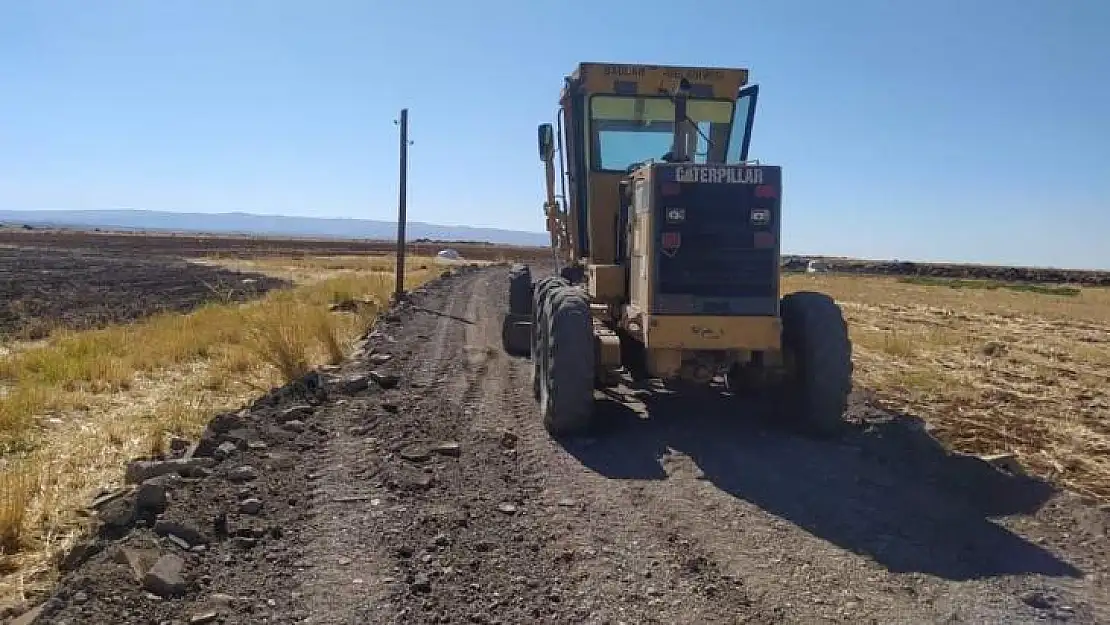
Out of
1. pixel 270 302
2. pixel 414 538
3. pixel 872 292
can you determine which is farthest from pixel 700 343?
pixel 872 292

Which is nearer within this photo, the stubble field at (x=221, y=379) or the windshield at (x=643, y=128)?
the stubble field at (x=221, y=379)

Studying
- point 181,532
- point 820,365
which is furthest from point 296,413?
point 820,365

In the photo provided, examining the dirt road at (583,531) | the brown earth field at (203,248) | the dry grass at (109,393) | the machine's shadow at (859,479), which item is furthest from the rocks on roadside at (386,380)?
the brown earth field at (203,248)

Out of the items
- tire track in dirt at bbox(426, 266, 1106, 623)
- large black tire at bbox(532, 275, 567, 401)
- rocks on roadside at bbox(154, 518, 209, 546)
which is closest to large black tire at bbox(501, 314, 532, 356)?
large black tire at bbox(532, 275, 567, 401)

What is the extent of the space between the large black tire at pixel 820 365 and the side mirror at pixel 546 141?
182 inches

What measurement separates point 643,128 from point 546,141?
2.09 metres

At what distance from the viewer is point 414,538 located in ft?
17.9

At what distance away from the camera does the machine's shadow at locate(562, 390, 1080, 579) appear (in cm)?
551

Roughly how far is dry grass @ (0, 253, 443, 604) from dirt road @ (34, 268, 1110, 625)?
1.72ft

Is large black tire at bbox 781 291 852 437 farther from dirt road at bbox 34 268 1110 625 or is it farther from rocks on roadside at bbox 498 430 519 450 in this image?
rocks on roadside at bbox 498 430 519 450

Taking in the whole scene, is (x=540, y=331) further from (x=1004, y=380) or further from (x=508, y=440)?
(x=1004, y=380)

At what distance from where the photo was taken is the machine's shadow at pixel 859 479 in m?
5.51

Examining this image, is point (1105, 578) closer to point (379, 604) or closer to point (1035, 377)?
point (379, 604)

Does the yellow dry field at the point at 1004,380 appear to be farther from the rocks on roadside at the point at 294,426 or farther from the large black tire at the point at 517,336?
the rocks on roadside at the point at 294,426
